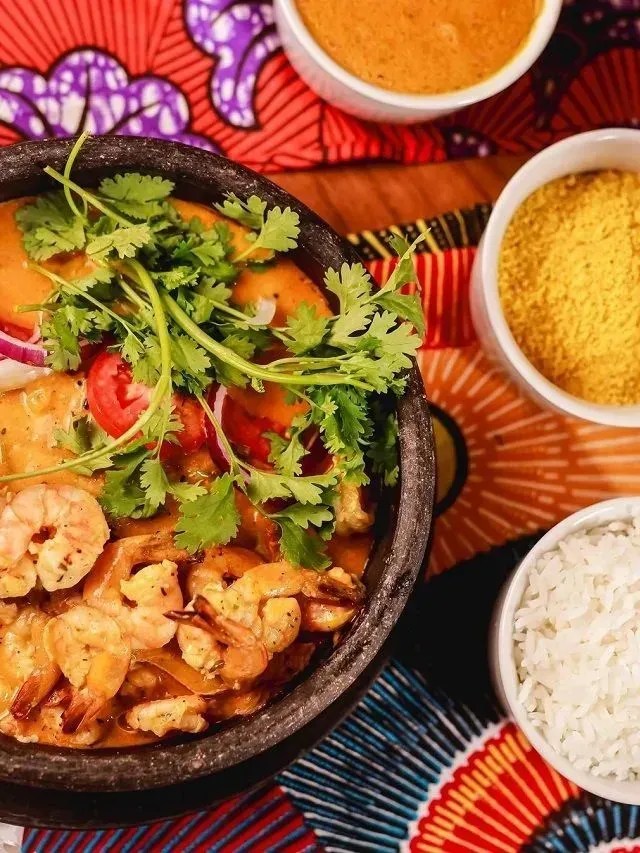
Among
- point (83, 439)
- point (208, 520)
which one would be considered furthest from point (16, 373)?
point (208, 520)

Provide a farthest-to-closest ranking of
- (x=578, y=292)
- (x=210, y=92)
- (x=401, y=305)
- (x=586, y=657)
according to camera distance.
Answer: (x=210, y=92) → (x=578, y=292) → (x=586, y=657) → (x=401, y=305)

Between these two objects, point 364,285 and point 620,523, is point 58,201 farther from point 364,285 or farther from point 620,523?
point 620,523

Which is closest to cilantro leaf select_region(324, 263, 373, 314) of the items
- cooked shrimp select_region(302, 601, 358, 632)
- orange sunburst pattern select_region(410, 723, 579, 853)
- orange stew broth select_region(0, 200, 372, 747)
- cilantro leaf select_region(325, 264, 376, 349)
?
cilantro leaf select_region(325, 264, 376, 349)

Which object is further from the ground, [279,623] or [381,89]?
[381,89]

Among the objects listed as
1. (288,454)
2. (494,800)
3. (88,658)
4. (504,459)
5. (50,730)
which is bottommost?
(494,800)

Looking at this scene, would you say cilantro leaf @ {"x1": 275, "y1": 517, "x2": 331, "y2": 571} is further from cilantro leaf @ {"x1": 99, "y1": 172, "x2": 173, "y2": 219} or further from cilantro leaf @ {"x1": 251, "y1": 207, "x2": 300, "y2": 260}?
cilantro leaf @ {"x1": 99, "y1": 172, "x2": 173, "y2": 219}

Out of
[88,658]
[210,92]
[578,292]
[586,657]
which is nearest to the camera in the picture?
[88,658]

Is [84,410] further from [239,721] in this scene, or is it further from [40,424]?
[239,721]
